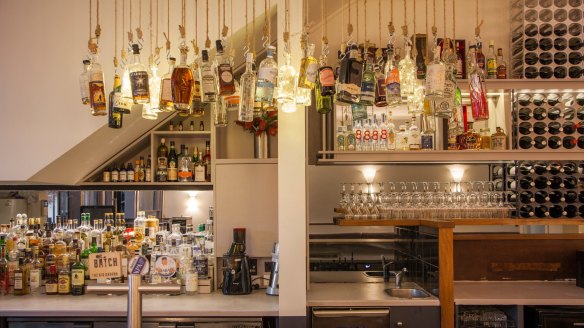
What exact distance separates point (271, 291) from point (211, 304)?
52 cm

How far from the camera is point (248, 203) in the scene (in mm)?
4324

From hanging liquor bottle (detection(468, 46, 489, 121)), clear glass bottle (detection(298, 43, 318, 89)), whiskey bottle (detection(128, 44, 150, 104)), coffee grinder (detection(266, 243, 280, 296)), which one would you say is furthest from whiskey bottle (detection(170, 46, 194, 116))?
hanging liquor bottle (detection(468, 46, 489, 121))

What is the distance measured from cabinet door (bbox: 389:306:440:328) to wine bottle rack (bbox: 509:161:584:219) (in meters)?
1.36

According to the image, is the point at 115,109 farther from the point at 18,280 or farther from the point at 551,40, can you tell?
the point at 551,40

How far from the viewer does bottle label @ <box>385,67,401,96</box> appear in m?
3.09

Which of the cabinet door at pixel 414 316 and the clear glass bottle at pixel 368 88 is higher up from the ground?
the clear glass bottle at pixel 368 88

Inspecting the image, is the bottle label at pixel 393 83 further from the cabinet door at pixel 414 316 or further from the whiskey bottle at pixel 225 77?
the cabinet door at pixel 414 316

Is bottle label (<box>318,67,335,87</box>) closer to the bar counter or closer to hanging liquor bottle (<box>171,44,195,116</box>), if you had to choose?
hanging liquor bottle (<box>171,44,195,116</box>)

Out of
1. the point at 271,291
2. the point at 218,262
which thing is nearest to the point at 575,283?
the point at 271,291

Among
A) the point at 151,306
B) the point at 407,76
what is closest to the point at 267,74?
the point at 407,76

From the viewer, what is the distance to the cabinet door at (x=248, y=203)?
14.2ft

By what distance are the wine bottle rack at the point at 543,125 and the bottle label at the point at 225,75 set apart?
8.59 feet

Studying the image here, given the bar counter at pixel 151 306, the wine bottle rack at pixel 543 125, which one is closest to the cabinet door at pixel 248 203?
the bar counter at pixel 151 306

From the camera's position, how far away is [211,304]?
3734 millimetres
